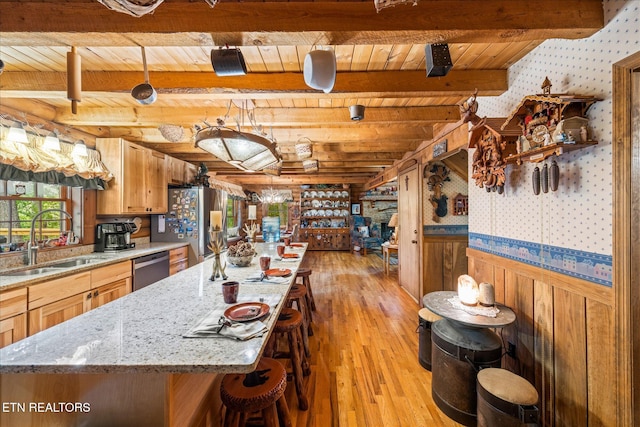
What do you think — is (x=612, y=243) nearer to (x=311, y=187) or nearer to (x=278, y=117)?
(x=278, y=117)

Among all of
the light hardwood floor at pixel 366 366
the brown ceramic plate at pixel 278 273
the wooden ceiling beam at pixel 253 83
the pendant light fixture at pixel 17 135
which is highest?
the wooden ceiling beam at pixel 253 83

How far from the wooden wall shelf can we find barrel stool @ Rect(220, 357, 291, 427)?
75.9 inches

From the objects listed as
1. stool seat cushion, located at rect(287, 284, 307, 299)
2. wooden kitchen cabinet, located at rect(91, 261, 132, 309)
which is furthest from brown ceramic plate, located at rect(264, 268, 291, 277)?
wooden kitchen cabinet, located at rect(91, 261, 132, 309)

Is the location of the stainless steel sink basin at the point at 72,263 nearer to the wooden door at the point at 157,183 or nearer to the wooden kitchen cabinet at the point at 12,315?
the wooden kitchen cabinet at the point at 12,315

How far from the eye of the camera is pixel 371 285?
4.82 meters

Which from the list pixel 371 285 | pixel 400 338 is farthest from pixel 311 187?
pixel 400 338

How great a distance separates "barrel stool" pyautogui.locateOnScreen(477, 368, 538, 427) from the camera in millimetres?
1316

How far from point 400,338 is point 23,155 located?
4.18 m

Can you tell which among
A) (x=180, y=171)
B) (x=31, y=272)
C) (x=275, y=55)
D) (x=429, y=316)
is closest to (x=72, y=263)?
(x=31, y=272)

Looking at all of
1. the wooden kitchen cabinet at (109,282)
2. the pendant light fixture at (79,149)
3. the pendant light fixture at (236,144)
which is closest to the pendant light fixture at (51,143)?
the pendant light fixture at (79,149)

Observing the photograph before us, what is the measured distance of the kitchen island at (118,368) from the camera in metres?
0.87

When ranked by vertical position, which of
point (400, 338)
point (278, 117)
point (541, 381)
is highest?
point (278, 117)

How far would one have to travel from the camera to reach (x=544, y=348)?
166 centimetres

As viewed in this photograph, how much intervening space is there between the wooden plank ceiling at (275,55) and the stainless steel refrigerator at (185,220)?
1222 mm
